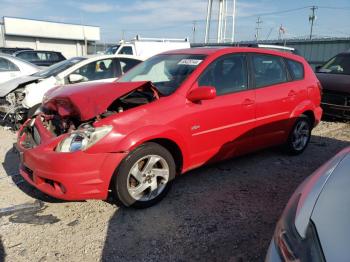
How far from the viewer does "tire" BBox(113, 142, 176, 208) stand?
11.4 ft

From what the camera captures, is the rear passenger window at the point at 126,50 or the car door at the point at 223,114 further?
the rear passenger window at the point at 126,50

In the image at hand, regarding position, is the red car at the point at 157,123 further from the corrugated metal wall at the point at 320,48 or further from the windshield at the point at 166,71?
the corrugated metal wall at the point at 320,48

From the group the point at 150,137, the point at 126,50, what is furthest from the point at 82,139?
the point at 126,50

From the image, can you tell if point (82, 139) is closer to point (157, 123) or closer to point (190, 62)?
point (157, 123)

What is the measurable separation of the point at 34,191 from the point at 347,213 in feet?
11.7

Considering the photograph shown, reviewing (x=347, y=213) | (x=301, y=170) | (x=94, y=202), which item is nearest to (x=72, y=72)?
(x=94, y=202)

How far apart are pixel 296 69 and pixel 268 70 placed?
2.46 feet

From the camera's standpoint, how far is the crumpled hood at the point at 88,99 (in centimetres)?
359

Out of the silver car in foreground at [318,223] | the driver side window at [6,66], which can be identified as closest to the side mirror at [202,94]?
the silver car in foreground at [318,223]

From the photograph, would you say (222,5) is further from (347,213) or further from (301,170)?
(347,213)

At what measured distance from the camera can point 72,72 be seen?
24.6 ft

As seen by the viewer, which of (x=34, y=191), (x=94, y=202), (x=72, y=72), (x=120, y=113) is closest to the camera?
(x=120, y=113)

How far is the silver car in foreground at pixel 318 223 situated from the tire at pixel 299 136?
335cm

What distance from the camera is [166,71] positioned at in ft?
14.7
